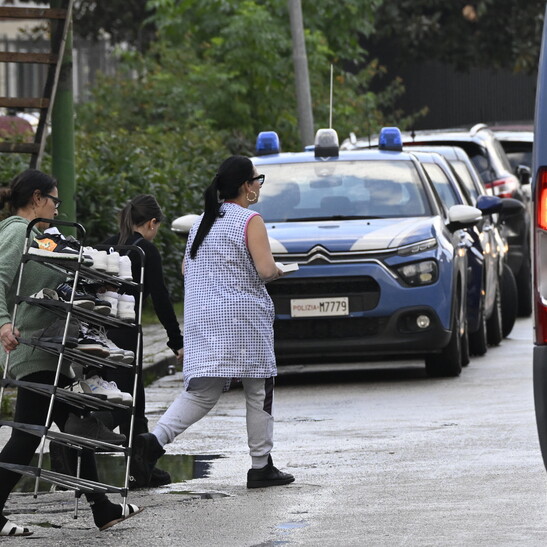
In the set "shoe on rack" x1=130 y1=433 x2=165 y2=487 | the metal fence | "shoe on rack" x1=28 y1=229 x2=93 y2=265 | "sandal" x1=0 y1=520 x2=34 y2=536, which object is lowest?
"sandal" x1=0 y1=520 x2=34 y2=536

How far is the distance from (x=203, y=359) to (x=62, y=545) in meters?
1.58

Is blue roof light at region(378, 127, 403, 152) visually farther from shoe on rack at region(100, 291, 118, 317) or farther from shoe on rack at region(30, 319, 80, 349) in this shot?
shoe on rack at region(30, 319, 80, 349)

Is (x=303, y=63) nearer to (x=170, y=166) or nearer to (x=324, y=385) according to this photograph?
(x=170, y=166)

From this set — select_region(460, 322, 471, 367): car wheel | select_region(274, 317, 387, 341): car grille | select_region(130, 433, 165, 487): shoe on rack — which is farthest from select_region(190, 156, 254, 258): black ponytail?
select_region(460, 322, 471, 367): car wheel

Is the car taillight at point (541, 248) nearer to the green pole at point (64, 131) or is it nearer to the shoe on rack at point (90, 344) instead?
the shoe on rack at point (90, 344)

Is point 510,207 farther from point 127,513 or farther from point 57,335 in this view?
point 57,335

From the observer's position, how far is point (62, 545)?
23.2ft

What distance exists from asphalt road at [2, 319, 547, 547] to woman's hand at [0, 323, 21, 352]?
77cm

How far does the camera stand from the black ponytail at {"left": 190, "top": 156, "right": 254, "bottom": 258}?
8555 millimetres

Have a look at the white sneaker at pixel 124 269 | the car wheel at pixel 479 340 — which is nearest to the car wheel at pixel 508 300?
→ the car wheel at pixel 479 340

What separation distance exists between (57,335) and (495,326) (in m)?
9.10

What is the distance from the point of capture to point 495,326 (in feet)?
52.2

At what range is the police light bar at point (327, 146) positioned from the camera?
45.8ft

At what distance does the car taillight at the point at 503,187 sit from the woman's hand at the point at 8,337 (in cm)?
1251
